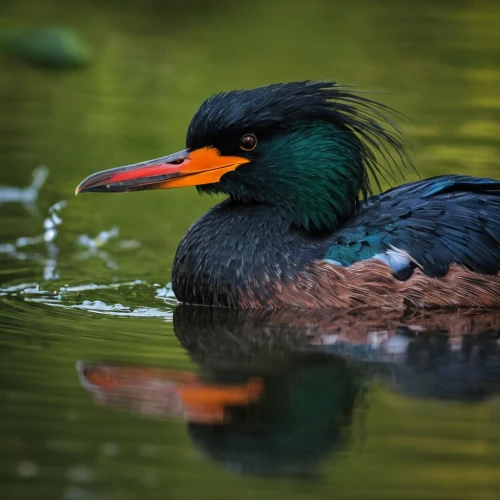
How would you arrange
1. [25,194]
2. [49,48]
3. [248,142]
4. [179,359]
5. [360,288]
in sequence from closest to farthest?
[179,359]
[360,288]
[248,142]
[25,194]
[49,48]

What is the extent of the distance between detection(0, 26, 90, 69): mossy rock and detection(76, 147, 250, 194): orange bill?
8301mm

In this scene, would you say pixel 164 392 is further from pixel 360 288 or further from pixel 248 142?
pixel 248 142

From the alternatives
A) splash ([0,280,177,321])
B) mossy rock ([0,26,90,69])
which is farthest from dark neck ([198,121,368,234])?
mossy rock ([0,26,90,69])

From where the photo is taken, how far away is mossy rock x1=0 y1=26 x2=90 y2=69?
16219 mm

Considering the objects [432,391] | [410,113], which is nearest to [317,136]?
[432,391]

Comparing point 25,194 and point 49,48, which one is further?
point 49,48

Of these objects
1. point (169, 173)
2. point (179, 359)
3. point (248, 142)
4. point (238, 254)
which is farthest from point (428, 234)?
point (179, 359)

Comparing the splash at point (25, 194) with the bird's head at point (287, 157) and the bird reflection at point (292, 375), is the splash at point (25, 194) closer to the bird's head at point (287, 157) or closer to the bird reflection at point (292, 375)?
the bird's head at point (287, 157)

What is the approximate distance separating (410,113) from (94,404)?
30.1ft

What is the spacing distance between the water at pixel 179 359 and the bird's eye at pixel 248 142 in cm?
114

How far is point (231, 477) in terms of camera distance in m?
5.05

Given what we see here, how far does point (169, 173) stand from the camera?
822 cm

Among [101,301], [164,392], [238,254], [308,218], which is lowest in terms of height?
[164,392]

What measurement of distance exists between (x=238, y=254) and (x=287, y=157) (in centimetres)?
76
